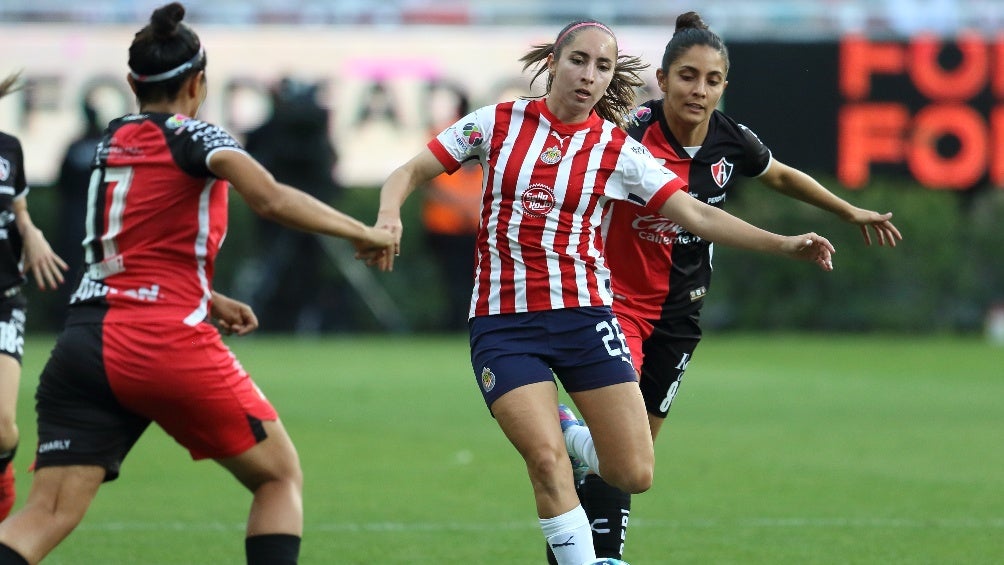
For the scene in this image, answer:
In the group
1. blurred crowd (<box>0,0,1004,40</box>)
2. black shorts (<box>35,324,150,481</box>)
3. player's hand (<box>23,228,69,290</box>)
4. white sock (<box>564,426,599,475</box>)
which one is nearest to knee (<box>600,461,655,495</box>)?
white sock (<box>564,426,599,475</box>)

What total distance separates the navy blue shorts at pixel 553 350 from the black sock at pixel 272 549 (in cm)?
106

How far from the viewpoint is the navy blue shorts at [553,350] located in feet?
20.3

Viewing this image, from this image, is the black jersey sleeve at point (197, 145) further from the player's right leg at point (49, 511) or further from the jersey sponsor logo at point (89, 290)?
the player's right leg at point (49, 511)

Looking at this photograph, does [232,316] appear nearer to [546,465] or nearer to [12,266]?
[546,465]

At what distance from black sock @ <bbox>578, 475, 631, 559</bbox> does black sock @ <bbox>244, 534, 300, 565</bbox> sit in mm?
1670

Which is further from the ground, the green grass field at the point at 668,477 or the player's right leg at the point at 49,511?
the player's right leg at the point at 49,511

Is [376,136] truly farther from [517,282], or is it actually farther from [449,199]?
[517,282]

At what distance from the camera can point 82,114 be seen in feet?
70.2

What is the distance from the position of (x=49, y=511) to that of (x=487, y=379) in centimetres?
174

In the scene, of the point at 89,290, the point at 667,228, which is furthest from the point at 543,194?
the point at 89,290

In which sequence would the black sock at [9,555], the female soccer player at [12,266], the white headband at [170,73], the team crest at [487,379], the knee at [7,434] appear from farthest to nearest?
the female soccer player at [12,266]
the knee at [7,434]
the team crest at [487,379]
the white headband at [170,73]
the black sock at [9,555]

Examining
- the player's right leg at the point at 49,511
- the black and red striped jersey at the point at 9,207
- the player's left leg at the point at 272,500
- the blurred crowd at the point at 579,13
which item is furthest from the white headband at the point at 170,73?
the blurred crowd at the point at 579,13

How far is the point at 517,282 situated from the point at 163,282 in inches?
58.7

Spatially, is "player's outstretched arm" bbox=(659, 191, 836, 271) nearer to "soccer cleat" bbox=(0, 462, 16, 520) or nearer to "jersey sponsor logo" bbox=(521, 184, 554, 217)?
"jersey sponsor logo" bbox=(521, 184, 554, 217)
